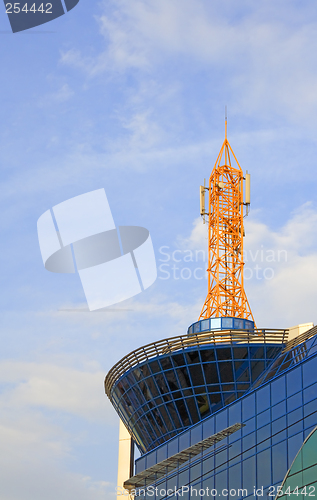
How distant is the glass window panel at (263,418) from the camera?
163ft

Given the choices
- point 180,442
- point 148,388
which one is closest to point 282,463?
point 180,442

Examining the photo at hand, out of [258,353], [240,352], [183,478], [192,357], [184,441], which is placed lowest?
[183,478]

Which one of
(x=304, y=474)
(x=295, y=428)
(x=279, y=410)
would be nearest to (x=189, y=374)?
(x=279, y=410)

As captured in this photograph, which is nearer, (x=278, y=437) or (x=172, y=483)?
(x=278, y=437)

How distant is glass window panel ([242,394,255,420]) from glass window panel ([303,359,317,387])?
6.69 meters

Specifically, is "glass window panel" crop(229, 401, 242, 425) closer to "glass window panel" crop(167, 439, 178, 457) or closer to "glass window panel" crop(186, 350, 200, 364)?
"glass window panel" crop(167, 439, 178, 457)

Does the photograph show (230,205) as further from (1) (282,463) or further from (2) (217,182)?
(1) (282,463)

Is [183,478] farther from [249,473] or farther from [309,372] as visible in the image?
[309,372]

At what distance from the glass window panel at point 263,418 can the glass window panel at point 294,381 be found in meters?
2.57

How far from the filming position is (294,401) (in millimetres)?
47125

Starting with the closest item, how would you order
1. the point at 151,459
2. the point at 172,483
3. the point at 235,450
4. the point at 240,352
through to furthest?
the point at 235,450 → the point at 172,483 → the point at 240,352 → the point at 151,459

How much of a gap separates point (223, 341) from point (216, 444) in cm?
1014

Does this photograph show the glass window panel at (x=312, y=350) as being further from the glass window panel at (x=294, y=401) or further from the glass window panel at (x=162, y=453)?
the glass window panel at (x=162, y=453)

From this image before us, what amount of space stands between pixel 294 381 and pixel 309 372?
1748mm
